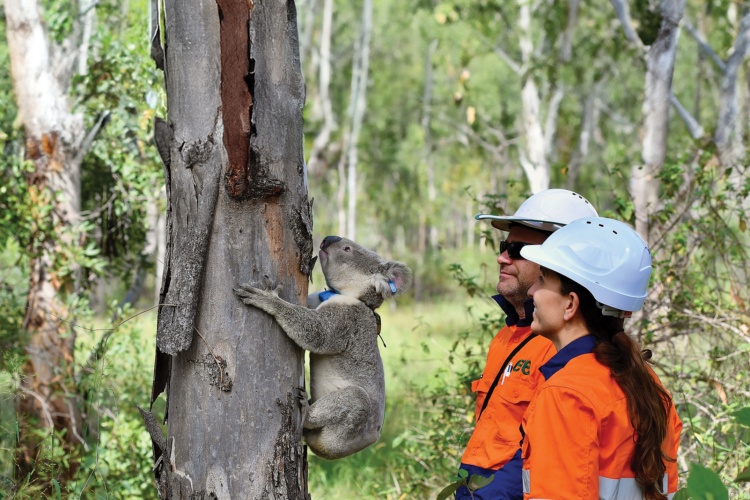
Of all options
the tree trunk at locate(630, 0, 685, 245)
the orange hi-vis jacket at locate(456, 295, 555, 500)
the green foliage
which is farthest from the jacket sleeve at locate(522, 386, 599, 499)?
the tree trunk at locate(630, 0, 685, 245)

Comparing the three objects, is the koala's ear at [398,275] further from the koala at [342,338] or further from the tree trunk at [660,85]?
the tree trunk at [660,85]

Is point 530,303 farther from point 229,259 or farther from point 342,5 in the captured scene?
point 342,5

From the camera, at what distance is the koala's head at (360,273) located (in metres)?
3.19

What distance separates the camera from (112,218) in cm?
670

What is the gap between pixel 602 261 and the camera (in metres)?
2.06

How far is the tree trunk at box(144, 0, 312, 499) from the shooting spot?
230 cm

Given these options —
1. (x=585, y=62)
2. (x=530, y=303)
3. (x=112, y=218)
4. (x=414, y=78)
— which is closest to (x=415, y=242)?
(x=414, y=78)

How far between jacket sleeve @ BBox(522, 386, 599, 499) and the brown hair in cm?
13

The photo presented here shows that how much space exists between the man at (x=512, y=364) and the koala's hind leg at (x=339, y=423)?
0.43 meters

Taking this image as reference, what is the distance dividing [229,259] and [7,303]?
4.98m

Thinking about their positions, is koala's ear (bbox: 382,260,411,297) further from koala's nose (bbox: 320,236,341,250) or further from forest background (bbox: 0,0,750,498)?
forest background (bbox: 0,0,750,498)

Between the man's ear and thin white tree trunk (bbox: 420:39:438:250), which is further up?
thin white tree trunk (bbox: 420:39:438:250)

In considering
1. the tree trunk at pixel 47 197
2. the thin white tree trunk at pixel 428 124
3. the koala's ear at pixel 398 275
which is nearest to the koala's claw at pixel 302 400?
the koala's ear at pixel 398 275

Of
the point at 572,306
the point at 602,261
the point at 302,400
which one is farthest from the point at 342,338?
the point at 602,261
